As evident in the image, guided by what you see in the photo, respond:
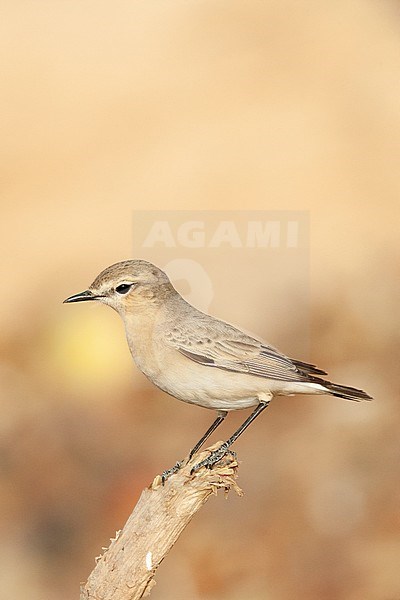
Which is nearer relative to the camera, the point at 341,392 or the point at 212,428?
the point at 341,392

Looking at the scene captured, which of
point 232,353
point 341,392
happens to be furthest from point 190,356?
point 341,392

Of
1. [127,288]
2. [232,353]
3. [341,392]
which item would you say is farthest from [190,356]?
[341,392]

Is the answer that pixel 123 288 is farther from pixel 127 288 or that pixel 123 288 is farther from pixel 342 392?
pixel 342 392

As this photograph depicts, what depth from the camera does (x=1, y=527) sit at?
3.31 meters

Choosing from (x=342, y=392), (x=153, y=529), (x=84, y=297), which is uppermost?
(x=84, y=297)

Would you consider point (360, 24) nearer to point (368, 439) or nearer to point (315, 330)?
point (315, 330)

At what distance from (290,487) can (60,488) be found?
0.90 meters

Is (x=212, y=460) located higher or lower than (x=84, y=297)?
lower

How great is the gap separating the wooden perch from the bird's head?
1.22 feet

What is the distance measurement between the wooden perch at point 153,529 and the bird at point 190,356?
0.12 ft

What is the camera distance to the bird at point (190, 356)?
6.11ft

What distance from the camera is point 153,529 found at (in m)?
1.86

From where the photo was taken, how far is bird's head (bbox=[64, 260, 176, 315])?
6.12ft

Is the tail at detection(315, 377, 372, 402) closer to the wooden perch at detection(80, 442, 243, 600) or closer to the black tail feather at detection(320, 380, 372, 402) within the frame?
the black tail feather at detection(320, 380, 372, 402)
